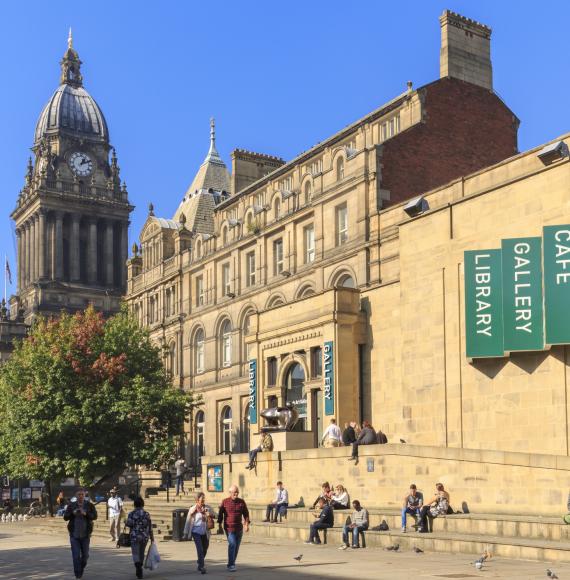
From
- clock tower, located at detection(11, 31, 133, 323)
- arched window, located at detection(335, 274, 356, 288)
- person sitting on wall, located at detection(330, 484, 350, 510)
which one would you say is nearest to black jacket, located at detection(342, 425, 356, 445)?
person sitting on wall, located at detection(330, 484, 350, 510)

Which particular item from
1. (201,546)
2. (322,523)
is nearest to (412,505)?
(322,523)

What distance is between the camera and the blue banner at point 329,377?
134 feet

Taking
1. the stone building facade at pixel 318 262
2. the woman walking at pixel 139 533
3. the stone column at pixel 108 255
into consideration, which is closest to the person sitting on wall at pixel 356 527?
the woman walking at pixel 139 533

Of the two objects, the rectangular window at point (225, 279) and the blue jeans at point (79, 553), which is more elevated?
the rectangular window at point (225, 279)

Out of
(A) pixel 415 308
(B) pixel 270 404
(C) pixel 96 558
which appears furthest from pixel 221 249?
(C) pixel 96 558

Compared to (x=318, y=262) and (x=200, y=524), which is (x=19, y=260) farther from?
(x=200, y=524)

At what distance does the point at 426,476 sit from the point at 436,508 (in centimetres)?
236

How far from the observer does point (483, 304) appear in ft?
107

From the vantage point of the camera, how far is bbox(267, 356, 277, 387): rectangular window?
150 feet

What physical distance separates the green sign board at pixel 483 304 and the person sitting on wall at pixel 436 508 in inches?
211

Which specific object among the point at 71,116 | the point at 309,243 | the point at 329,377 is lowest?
the point at 329,377

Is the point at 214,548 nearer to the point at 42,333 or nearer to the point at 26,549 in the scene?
the point at 26,549

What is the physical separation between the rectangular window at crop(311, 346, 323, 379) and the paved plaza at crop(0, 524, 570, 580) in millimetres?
12568

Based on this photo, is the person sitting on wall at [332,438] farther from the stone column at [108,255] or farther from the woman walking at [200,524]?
the stone column at [108,255]
